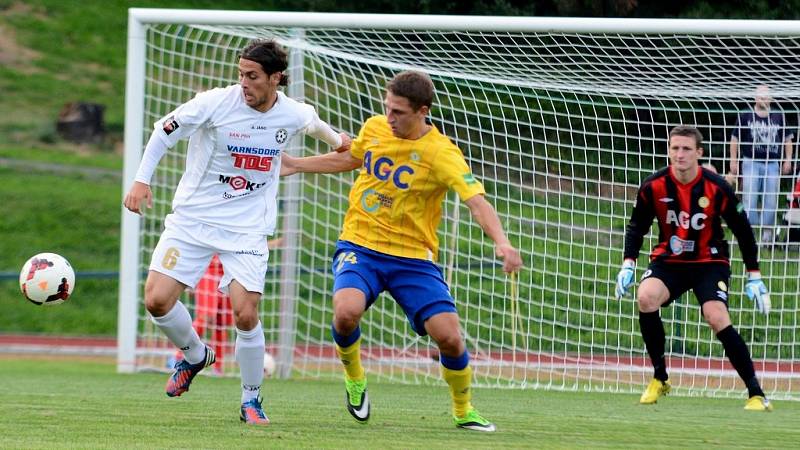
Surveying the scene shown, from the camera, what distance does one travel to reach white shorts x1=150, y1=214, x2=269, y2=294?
6879 mm

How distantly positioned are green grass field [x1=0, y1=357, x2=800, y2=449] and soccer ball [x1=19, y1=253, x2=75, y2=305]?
64 cm

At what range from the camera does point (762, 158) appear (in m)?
11.0

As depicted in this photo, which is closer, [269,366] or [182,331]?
[182,331]

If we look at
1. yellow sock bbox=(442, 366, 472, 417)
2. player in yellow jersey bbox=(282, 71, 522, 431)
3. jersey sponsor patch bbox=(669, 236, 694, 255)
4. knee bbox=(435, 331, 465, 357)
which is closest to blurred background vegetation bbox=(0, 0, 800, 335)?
jersey sponsor patch bbox=(669, 236, 694, 255)

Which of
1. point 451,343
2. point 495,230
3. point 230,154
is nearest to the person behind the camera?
point 495,230

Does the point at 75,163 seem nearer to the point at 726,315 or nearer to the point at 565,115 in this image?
the point at 565,115

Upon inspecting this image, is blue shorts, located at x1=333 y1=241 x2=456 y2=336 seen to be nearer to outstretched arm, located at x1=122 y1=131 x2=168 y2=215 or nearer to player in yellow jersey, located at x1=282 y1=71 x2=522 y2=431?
player in yellow jersey, located at x1=282 y1=71 x2=522 y2=431

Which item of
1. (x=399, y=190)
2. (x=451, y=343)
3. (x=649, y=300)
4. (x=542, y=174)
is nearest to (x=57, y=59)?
(x=542, y=174)

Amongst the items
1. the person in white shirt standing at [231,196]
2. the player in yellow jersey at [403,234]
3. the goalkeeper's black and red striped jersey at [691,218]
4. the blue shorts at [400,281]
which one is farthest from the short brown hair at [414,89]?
the goalkeeper's black and red striped jersey at [691,218]

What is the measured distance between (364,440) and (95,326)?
13.0m

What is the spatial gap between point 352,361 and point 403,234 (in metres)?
0.76

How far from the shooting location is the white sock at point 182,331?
7.05 m

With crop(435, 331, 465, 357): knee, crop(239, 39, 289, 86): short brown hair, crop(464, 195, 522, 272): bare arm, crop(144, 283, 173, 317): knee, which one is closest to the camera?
crop(464, 195, 522, 272): bare arm

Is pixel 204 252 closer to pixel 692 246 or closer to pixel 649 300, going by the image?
pixel 649 300
